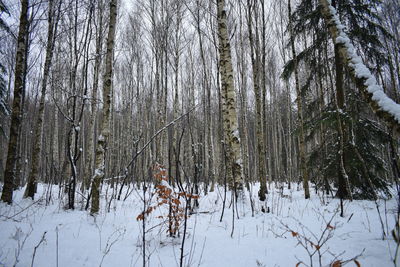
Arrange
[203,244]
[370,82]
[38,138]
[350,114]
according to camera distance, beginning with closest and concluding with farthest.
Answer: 1. [370,82]
2. [203,244]
3. [350,114]
4. [38,138]

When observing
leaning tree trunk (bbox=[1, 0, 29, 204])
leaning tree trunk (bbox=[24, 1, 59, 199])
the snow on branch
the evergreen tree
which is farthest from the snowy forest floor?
leaning tree trunk (bbox=[24, 1, 59, 199])

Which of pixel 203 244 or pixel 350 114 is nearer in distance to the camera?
pixel 203 244

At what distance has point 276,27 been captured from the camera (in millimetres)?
9852

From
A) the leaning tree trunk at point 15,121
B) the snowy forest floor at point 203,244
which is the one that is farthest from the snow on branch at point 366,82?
the leaning tree trunk at point 15,121

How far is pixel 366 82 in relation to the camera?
1439 mm

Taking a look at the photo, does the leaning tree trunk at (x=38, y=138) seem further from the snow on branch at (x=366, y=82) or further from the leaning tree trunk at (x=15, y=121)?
the snow on branch at (x=366, y=82)

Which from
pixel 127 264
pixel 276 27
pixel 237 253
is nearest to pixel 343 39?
pixel 237 253

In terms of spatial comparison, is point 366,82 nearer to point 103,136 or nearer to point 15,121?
point 103,136

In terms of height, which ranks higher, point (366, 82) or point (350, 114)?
point (350, 114)

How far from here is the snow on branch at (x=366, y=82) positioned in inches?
49.2

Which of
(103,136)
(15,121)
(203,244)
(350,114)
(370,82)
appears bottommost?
(203,244)

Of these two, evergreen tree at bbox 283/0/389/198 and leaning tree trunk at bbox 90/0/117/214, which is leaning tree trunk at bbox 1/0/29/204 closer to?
leaning tree trunk at bbox 90/0/117/214

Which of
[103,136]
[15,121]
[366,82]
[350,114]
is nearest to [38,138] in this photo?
[15,121]

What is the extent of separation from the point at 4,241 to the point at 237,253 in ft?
9.07
